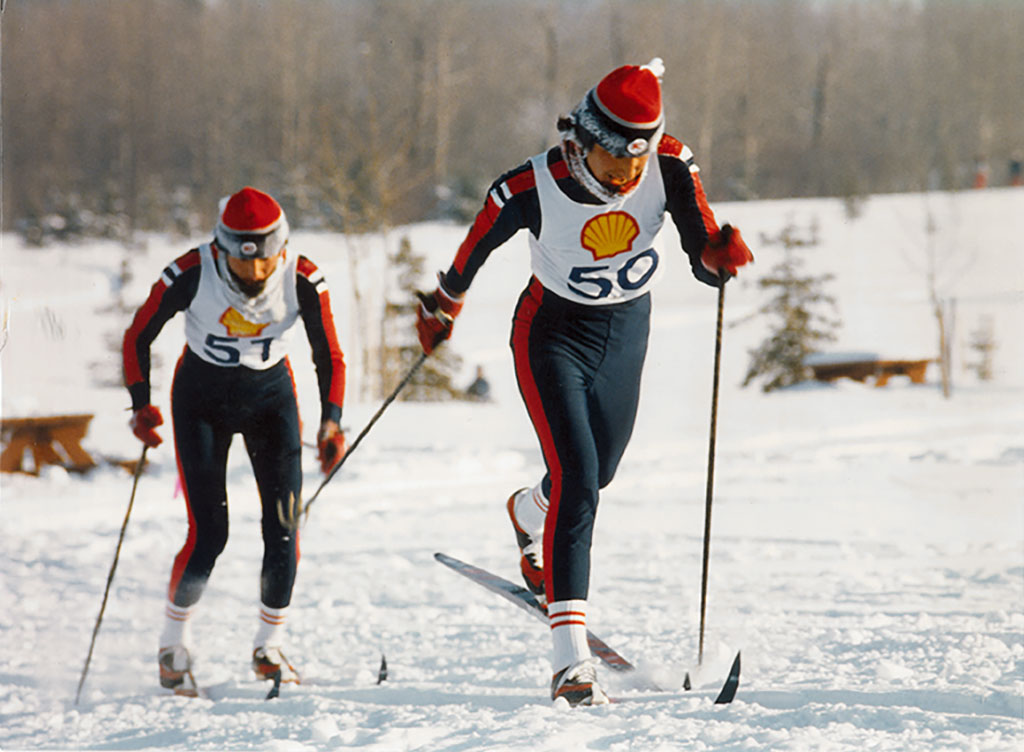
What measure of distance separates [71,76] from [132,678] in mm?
13047

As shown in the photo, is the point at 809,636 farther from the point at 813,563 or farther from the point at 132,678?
the point at 132,678

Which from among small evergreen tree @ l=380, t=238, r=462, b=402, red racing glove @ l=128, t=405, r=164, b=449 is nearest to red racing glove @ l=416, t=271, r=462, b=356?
red racing glove @ l=128, t=405, r=164, b=449

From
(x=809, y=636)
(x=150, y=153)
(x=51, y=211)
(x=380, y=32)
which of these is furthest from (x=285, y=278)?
(x=150, y=153)

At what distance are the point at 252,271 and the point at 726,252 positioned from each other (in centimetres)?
142

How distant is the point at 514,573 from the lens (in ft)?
17.3

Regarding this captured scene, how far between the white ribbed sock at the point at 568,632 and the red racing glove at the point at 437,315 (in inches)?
33.6

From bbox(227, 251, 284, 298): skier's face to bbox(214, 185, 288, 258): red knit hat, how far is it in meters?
0.02

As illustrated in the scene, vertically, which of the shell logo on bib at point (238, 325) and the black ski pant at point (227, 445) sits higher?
the shell logo on bib at point (238, 325)

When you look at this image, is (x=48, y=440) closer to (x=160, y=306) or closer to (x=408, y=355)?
(x=408, y=355)

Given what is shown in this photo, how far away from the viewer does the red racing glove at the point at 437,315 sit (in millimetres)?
3014

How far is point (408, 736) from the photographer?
258 cm

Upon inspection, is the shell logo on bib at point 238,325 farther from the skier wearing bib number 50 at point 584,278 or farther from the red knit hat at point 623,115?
the red knit hat at point 623,115

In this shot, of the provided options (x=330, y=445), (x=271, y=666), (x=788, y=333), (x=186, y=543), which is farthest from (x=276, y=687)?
(x=788, y=333)

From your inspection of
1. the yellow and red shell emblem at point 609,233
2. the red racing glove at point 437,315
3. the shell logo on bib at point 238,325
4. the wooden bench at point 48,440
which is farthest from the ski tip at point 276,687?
the wooden bench at point 48,440
